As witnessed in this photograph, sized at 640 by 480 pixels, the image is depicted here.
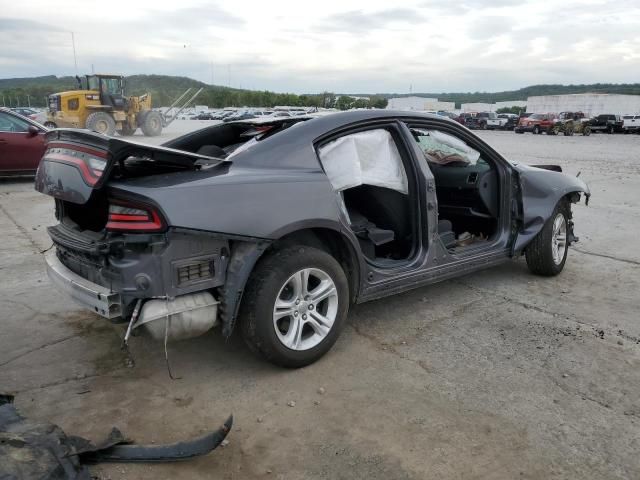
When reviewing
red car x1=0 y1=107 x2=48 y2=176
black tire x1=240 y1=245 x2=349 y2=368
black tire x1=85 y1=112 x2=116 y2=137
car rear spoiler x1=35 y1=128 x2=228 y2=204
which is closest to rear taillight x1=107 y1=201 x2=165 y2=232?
car rear spoiler x1=35 y1=128 x2=228 y2=204

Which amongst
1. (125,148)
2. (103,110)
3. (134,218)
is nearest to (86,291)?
(134,218)

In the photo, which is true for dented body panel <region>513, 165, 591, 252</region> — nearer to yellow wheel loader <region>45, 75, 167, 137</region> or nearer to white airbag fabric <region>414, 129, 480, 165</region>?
white airbag fabric <region>414, 129, 480, 165</region>

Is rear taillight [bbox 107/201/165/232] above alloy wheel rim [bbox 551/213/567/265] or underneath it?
above

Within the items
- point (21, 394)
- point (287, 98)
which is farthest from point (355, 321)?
point (287, 98)

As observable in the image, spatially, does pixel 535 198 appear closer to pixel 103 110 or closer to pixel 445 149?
pixel 445 149

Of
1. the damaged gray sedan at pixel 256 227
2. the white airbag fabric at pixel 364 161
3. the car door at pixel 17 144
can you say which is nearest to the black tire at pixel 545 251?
the damaged gray sedan at pixel 256 227

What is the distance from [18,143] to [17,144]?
0.09ft

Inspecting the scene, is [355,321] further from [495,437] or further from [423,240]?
[495,437]

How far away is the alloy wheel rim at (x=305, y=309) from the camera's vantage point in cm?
316

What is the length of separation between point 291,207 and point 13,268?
3.63 metres

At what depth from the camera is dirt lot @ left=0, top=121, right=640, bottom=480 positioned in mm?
2496

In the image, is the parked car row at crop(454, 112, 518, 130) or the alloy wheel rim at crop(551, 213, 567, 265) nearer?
the alloy wheel rim at crop(551, 213, 567, 265)

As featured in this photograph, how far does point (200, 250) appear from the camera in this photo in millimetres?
2832

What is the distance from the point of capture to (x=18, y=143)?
35.0 feet
